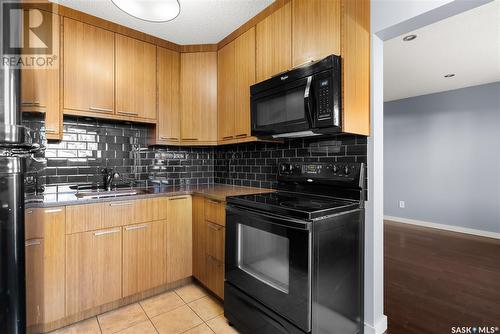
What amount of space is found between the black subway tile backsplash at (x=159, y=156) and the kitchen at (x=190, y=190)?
14 millimetres

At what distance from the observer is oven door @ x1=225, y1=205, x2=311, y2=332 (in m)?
1.29

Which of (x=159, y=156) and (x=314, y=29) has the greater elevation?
(x=314, y=29)

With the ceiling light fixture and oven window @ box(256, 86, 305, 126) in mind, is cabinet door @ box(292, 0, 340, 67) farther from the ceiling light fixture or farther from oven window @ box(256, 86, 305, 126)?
the ceiling light fixture

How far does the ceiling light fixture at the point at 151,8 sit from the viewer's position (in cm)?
140

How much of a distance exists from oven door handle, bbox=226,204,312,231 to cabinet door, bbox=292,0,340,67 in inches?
41.0

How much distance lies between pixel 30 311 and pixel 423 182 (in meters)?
5.66

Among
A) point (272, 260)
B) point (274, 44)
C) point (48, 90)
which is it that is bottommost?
point (272, 260)

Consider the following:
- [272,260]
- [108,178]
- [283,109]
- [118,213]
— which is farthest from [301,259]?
[108,178]

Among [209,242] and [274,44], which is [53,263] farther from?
[274,44]

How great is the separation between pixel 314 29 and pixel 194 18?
3.60 feet

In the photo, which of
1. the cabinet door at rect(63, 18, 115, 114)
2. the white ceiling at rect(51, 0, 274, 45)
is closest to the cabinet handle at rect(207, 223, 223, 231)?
the cabinet door at rect(63, 18, 115, 114)

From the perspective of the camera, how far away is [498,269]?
2773 mm

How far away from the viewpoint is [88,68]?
2.11 metres

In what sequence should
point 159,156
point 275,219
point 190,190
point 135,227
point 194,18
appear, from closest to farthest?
point 275,219 → point 135,227 → point 194,18 → point 190,190 → point 159,156
